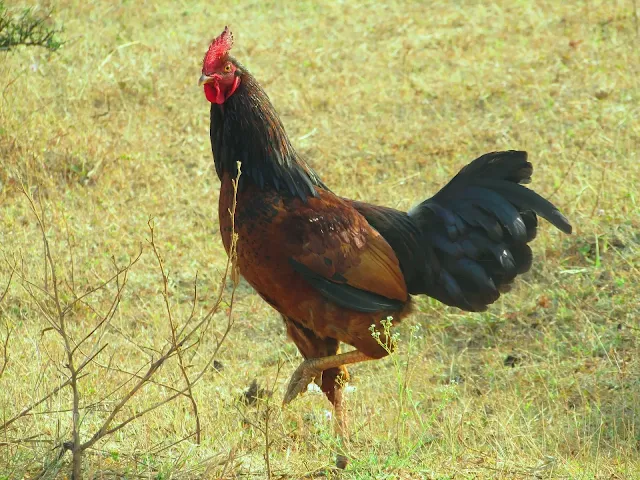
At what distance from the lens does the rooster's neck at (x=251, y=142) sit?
16.0 ft

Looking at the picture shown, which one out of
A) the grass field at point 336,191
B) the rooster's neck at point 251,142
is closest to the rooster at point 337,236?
the rooster's neck at point 251,142

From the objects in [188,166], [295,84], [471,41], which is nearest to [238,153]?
[188,166]

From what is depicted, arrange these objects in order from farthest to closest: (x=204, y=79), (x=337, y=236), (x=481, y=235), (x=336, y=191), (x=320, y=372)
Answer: (x=336, y=191) → (x=481, y=235) → (x=320, y=372) → (x=337, y=236) → (x=204, y=79)

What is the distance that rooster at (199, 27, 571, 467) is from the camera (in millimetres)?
4770

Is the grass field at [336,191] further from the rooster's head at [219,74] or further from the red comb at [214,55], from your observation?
the red comb at [214,55]

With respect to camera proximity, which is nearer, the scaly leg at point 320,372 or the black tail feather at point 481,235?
the scaly leg at point 320,372

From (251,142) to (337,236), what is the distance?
28.8 inches

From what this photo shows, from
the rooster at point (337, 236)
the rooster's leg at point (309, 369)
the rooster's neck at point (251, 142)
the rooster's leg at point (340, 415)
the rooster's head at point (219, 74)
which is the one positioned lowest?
the rooster's leg at point (340, 415)

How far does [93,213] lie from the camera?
311 inches

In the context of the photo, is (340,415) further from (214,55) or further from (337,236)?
(214,55)

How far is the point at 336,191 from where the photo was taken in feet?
27.1

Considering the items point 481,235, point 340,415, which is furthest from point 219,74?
point 340,415

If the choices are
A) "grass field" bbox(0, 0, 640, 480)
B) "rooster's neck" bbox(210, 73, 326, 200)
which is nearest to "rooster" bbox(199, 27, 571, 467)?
"rooster's neck" bbox(210, 73, 326, 200)

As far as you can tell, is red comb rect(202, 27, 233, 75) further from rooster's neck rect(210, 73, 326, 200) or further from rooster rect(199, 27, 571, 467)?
rooster's neck rect(210, 73, 326, 200)
